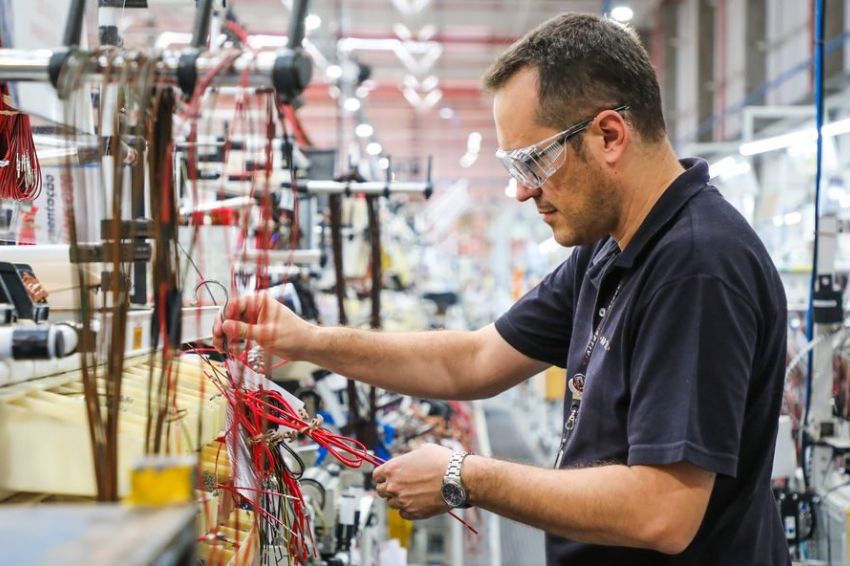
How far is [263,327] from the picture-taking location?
1.54m

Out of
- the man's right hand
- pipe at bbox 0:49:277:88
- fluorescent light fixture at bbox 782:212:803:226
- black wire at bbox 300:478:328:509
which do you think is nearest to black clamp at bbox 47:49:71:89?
pipe at bbox 0:49:277:88

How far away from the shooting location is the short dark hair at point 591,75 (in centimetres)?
138

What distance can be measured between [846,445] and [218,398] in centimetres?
223

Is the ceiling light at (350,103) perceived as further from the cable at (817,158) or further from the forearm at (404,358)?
the forearm at (404,358)

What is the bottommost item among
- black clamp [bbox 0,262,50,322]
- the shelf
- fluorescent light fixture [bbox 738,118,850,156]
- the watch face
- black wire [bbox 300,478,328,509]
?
black wire [bbox 300,478,328,509]

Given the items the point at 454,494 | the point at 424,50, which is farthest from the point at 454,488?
the point at 424,50

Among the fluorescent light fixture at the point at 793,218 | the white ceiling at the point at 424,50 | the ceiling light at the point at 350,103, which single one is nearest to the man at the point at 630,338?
the ceiling light at the point at 350,103

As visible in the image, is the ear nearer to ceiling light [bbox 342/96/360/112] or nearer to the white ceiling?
ceiling light [bbox 342/96/360/112]

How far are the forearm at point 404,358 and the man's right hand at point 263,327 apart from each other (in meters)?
0.03

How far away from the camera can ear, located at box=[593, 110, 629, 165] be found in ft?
4.53

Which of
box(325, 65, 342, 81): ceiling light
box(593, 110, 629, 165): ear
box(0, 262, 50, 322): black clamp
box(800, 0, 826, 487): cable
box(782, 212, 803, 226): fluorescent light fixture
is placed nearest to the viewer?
box(0, 262, 50, 322): black clamp

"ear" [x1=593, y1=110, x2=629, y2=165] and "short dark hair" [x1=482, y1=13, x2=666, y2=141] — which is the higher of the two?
"short dark hair" [x1=482, y1=13, x2=666, y2=141]

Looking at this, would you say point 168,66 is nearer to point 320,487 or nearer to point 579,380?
point 579,380

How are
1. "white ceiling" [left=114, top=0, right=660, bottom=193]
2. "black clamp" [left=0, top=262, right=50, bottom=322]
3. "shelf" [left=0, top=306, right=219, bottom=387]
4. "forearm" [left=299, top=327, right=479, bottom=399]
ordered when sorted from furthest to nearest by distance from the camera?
"white ceiling" [left=114, top=0, right=660, bottom=193] < "forearm" [left=299, top=327, right=479, bottom=399] < "black clamp" [left=0, top=262, right=50, bottom=322] < "shelf" [left=0, top=306, right=219, bottom=387]
